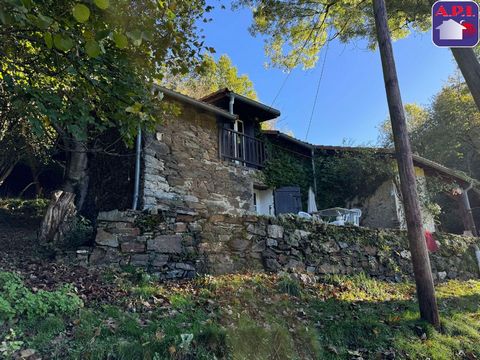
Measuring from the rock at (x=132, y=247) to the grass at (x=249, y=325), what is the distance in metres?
0.49

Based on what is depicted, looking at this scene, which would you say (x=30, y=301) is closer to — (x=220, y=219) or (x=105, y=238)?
(x=105, y=238)

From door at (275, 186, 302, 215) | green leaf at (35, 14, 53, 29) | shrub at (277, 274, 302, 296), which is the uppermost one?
door at (275, 186, 302, 215)

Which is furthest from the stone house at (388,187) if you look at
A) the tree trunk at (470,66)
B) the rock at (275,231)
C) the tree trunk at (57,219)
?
the tree trunk at (57,219)

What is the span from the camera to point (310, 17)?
11211 millimetres

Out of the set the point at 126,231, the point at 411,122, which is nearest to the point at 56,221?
the point at 126,231

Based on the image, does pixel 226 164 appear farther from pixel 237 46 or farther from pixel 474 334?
pixel 474 334

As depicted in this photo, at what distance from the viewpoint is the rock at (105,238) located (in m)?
5.59

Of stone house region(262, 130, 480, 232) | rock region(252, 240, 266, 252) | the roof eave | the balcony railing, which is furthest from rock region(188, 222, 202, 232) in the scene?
stone house region(262, 130, 480, 232)

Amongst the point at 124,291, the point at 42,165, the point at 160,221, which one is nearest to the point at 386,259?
the point at 160,221

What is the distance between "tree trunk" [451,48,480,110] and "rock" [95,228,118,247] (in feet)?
20.0

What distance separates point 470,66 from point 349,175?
6818 mm

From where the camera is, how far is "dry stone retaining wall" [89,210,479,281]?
224 inches

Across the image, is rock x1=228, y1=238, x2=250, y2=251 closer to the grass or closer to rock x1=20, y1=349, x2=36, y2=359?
the grass

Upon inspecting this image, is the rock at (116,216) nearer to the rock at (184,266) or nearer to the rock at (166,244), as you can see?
the rock at (166,244)
